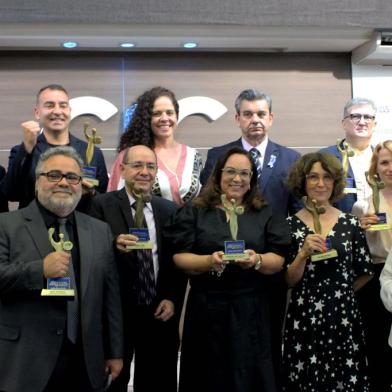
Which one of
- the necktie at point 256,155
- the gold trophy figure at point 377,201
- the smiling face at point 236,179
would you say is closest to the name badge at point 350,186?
the gold trophy figure at point 377,201

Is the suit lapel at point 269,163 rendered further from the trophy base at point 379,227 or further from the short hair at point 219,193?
the trophy base at point 379,227

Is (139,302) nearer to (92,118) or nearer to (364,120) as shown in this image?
(364,120)

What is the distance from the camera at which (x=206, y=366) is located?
2.87 metres

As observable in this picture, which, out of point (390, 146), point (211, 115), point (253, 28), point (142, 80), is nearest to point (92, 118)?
point (142, 80)

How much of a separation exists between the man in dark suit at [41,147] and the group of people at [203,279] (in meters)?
0.01

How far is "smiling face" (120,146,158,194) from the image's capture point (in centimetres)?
303

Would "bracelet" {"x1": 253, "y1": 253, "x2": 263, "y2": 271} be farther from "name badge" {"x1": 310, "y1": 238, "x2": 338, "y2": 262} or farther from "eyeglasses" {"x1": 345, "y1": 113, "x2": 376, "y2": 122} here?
"eyeglasses" {"x1": 345, "y1": 113, "x2": 376, "y2": 122}

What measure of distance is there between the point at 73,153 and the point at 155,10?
2573 millimetres

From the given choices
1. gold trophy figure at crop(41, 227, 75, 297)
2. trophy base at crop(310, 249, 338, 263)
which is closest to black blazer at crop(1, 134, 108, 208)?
gold trophy figure at crop(41, 227, 75, 297)

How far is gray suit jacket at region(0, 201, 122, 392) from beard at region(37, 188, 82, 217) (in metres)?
0.05

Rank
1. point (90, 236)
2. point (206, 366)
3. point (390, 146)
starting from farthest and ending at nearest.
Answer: point (390, 146), point (206, 366), point (90, 236)

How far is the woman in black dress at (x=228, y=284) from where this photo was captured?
283 cm

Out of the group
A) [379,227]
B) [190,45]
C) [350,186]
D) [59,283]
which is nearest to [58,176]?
[59,283]

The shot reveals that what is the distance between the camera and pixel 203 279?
9.61 feet
